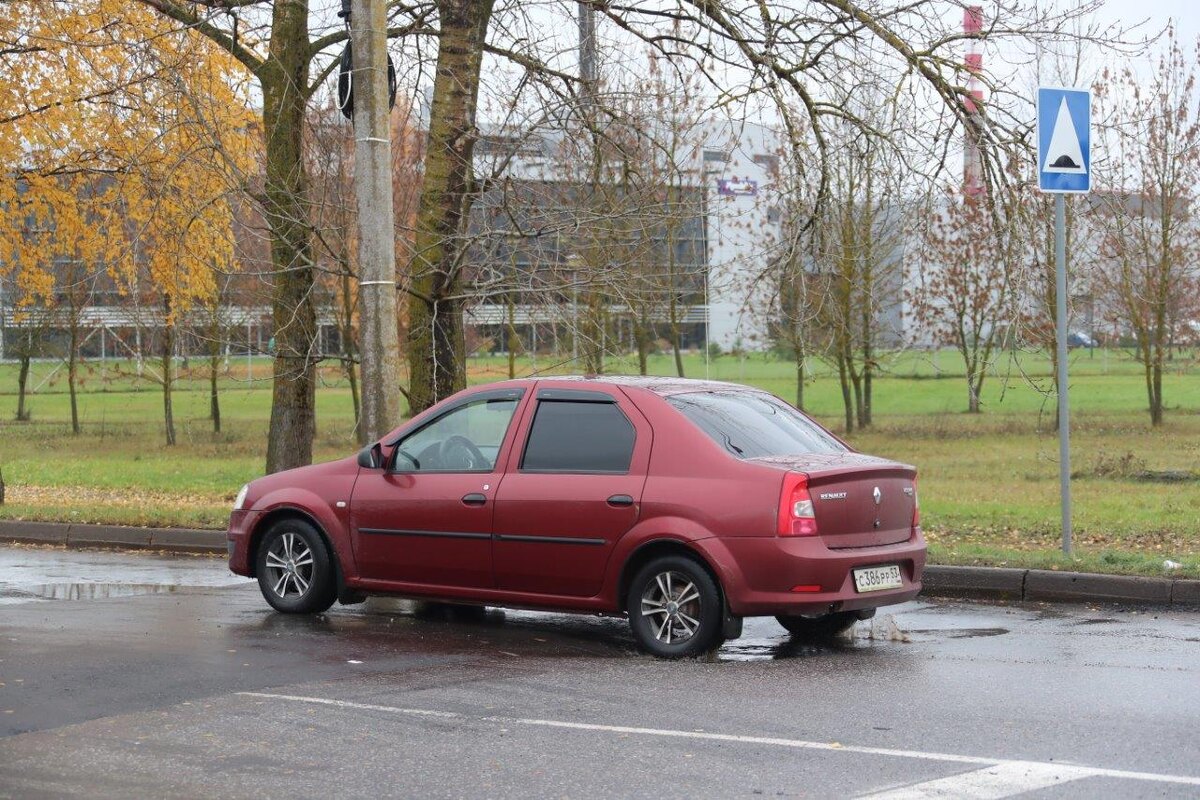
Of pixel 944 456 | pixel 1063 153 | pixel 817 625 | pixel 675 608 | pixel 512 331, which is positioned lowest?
pixel 944 456

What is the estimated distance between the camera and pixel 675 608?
8.38 meters

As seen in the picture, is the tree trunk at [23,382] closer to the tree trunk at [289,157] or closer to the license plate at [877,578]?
the tree trunk at [289,157]

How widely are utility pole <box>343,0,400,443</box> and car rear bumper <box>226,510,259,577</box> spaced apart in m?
1.76

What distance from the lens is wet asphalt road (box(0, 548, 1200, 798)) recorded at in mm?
5586

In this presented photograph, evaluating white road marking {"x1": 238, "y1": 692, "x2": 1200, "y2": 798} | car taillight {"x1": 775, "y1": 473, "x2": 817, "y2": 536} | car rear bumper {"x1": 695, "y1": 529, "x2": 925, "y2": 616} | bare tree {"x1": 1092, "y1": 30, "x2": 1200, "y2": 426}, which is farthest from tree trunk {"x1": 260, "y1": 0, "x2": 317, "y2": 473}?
bare tree {"x1": 1092, "y1": 30, "x2": 1200, "y2": 426}

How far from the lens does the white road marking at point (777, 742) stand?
5512 mm

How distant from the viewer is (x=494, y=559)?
9.05 metres

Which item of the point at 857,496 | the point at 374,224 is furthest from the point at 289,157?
the point at 857,496

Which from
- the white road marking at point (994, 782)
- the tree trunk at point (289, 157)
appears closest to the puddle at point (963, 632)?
the white road marking at point (994, 782)

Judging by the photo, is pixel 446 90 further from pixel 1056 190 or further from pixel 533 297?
pixel 1056 190

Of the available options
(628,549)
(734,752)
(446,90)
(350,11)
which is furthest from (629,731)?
(446,90)

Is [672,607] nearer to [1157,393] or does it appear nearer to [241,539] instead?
[241,539]

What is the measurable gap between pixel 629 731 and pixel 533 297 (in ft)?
27.3

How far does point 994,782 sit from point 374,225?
7.89 meters
